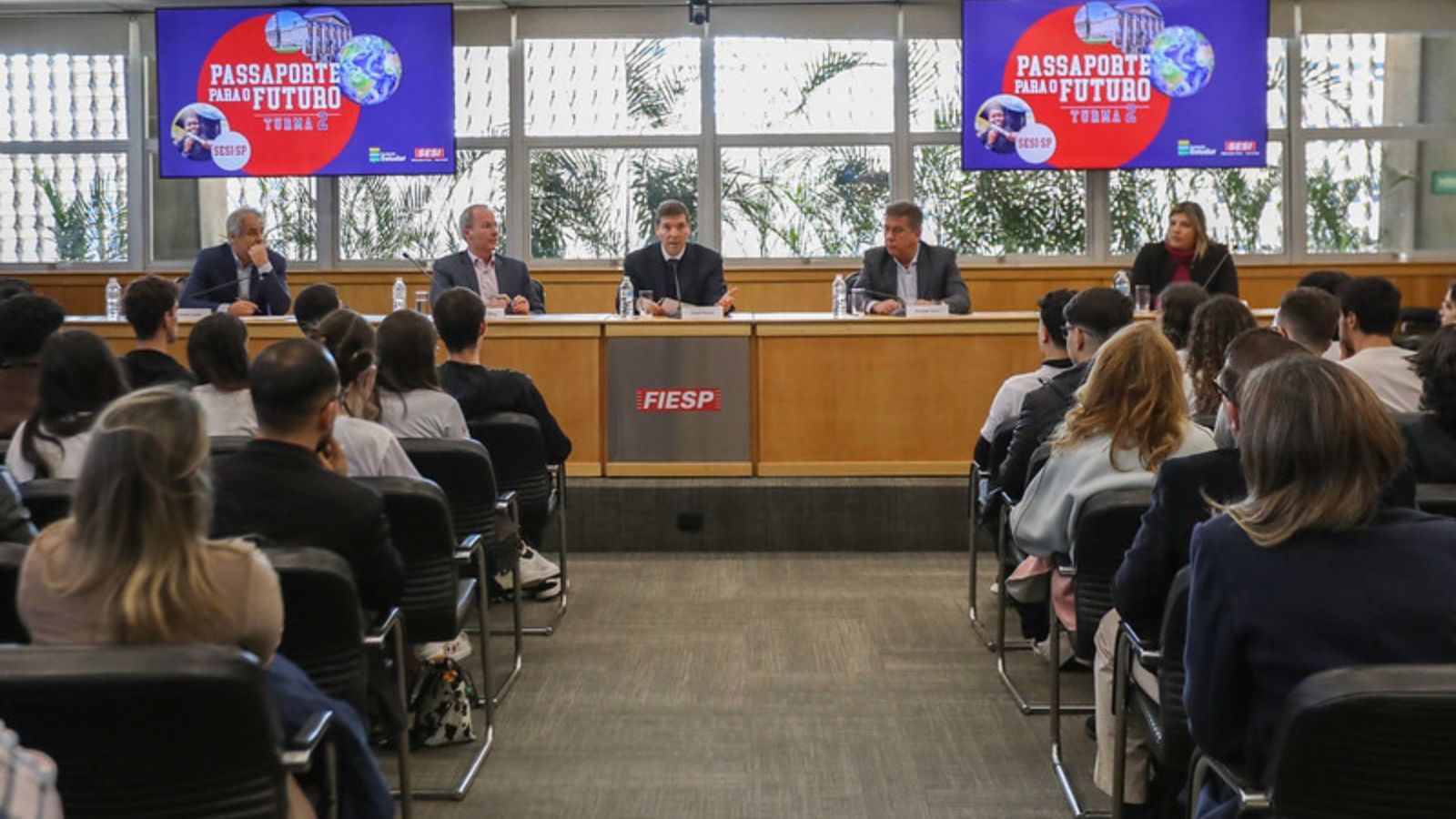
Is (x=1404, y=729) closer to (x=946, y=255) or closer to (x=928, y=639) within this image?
(x=928, y=639)

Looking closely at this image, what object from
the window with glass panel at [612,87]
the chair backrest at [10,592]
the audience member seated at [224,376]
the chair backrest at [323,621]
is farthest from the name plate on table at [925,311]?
the chair backrest at [10,592]

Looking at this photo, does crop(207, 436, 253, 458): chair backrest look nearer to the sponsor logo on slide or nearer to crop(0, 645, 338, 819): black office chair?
→ crop(0, 645, 338, 819): black office chair

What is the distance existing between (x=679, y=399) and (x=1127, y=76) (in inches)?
170

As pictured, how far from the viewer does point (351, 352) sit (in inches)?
170

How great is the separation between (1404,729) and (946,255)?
19.7ft

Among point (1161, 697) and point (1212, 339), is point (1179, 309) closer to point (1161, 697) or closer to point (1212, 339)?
point (1212, 339)

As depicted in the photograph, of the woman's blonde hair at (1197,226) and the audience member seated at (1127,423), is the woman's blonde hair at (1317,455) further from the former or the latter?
the woman's blonde hair at (1197,226)

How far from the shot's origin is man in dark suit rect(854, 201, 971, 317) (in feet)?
25.2

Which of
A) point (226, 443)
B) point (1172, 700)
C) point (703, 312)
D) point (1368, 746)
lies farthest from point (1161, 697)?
point (703, 312)

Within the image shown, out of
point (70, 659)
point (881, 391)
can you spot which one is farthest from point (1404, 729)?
point (881, 391)

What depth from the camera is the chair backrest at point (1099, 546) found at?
3.49 metres

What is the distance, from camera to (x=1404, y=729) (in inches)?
74.2

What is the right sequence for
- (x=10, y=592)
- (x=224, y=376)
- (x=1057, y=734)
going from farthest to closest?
(x=224, y=376) < (x=1057, y=734) < (x=10, y=592)

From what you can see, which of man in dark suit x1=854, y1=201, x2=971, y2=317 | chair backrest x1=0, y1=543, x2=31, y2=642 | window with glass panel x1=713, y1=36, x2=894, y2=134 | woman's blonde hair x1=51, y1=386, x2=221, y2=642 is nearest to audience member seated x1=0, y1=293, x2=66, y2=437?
chair backrest x1=0, y1=543, x2=31, y2=642
